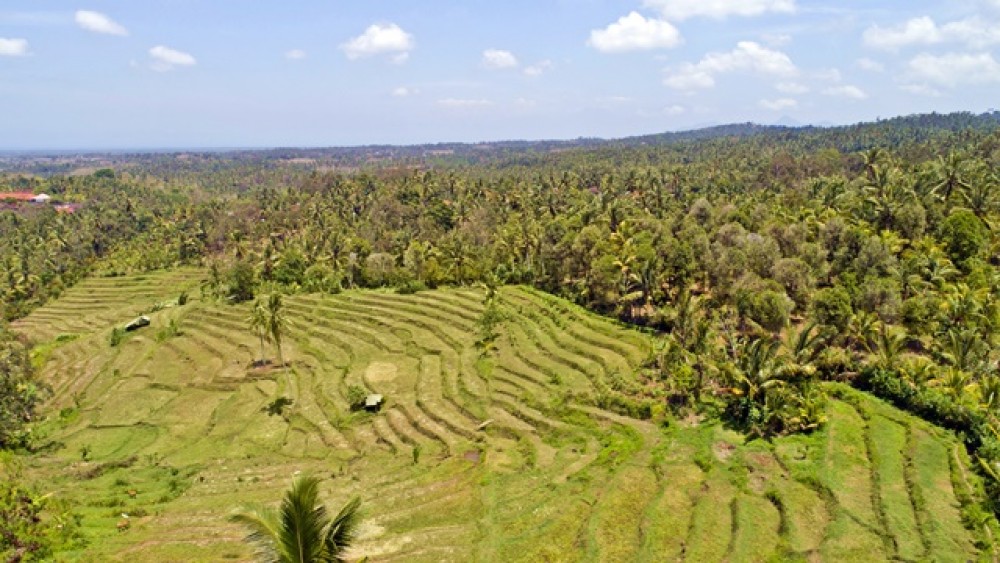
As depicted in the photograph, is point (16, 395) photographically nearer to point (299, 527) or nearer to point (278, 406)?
point (278, 406)

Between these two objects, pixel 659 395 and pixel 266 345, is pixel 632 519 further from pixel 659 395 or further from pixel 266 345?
pixel 266 345

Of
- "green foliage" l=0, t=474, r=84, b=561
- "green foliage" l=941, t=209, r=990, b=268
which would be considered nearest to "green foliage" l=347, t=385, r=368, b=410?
"green foliage" l=0, t=474, r=84, b=561

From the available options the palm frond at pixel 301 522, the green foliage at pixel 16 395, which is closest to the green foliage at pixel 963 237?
the palm frond at pixel 301 522

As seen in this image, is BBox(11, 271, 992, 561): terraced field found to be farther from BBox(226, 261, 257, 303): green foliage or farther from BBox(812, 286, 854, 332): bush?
BBox(226, 261, 257, 303): green foliage

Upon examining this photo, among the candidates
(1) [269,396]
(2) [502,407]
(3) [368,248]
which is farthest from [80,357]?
(2) [502,407]

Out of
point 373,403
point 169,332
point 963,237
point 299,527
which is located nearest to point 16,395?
point 169,332

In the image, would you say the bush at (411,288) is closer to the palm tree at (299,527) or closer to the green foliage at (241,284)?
the green foliage at (241,284)
